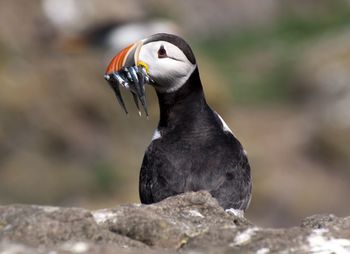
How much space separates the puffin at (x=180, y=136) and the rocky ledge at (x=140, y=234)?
4.88ft

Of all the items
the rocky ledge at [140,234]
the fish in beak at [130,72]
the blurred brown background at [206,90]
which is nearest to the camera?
the rocky ledge at [140,234]

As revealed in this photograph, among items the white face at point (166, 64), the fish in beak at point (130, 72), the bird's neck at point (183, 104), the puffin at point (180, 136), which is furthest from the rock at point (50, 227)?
the bird's neck at point (183, 104)

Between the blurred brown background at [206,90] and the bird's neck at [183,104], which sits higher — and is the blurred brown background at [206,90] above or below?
above

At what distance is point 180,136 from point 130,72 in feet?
1.78

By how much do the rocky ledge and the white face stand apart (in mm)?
2122

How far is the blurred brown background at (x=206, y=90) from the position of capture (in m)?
14.9

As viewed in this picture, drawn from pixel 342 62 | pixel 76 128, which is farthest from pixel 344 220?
pixel 342 62

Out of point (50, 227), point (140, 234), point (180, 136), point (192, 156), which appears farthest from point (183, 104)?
point (50, 227)

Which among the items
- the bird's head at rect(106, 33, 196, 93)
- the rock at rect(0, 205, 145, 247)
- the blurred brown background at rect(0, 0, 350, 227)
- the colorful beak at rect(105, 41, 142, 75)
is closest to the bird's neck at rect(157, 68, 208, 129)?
the bird's head at rect(106, 33, 196, 93)

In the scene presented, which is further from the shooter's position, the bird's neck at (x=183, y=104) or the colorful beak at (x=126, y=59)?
the bird's neck at (x=183, y=104)

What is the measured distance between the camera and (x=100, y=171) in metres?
15.5

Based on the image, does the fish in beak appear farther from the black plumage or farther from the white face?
the black plumage

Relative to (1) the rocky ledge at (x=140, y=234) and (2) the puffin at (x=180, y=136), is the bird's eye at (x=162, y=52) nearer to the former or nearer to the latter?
(2) the puffin at (x=180, y=136)

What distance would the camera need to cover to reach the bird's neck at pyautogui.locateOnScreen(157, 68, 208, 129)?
7227 millimetres
